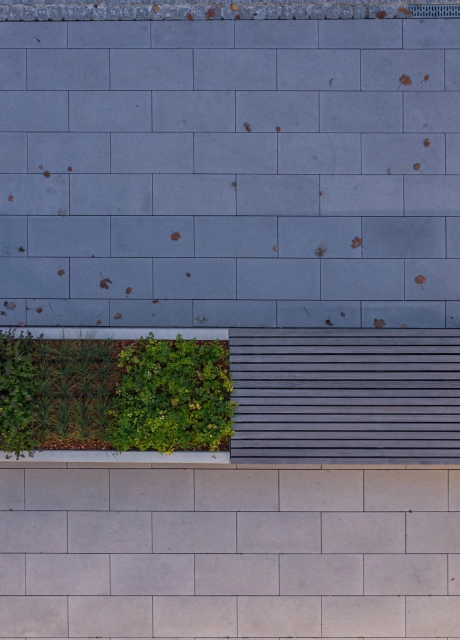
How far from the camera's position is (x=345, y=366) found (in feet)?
12.8

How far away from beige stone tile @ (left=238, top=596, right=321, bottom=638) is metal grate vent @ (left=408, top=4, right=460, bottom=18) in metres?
5.65

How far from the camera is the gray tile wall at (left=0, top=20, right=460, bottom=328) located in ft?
14.5

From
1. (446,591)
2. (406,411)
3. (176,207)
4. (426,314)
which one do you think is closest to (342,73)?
(176,207)

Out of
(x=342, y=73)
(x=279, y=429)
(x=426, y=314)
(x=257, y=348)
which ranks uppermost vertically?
(x=342, y=73)

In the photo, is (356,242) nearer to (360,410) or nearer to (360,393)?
(360,393)

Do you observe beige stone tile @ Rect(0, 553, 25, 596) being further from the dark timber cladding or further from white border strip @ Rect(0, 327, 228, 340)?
the dark timber cladding

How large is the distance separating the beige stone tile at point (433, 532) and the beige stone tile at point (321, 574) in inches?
21.7

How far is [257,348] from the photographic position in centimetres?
394

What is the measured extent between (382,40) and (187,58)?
72.9 inches

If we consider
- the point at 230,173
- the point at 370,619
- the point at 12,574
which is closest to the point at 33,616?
the point at 12,574

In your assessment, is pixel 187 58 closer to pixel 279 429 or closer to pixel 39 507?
pixel 279 429

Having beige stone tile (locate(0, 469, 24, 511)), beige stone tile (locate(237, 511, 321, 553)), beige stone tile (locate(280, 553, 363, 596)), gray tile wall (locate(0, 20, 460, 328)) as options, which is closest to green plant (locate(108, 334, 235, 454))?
gray tile wall (locate(0, 20, 460, 328))

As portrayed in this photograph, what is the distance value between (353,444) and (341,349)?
2.62 ft

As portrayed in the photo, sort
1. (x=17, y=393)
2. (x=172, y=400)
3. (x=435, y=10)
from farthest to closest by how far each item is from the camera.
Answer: (x=435, y=10)
(x=172, y=400)
(x=17, y=393)
